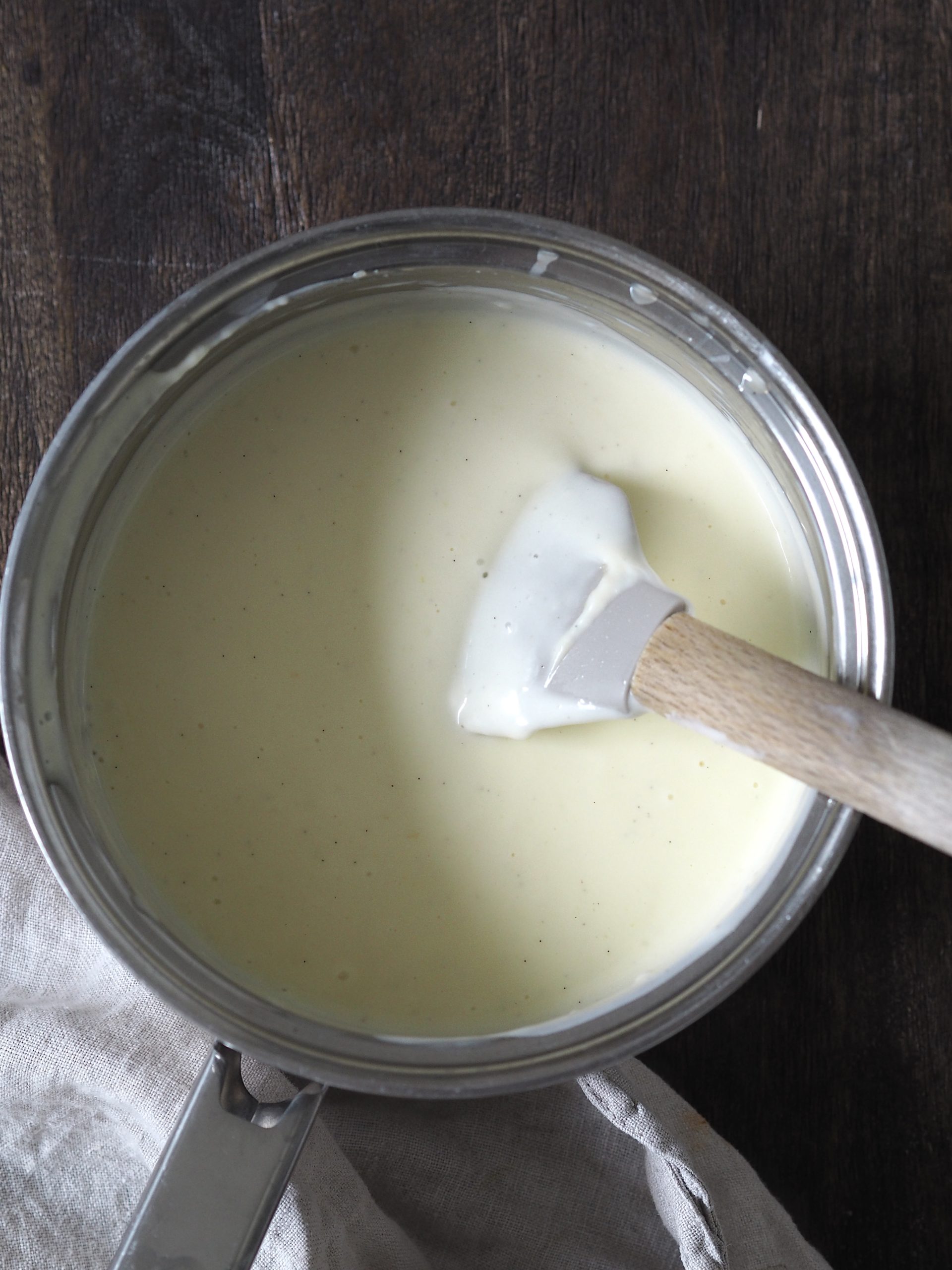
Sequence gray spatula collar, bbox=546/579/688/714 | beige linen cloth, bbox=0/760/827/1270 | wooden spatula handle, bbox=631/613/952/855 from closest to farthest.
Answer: wooden spatula handle, bbox=631/613/952/855 < gray spatula collar, bbox=546/579/688/714 < beige linen cloth, bbox=0/760/827/1270

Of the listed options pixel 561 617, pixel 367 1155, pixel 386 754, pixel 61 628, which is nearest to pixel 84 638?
pixel 61 628

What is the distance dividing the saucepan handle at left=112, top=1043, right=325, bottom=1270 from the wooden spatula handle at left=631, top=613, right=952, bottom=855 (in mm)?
356

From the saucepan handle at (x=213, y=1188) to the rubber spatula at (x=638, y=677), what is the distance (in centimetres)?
30

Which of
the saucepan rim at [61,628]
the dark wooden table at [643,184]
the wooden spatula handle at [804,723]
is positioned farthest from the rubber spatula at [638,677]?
the dark wooden table at [643,184]

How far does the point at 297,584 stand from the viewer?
0.84 meters

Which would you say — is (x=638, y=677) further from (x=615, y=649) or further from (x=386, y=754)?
(x=386, y=754)

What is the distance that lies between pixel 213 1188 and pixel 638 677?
1.36 feet

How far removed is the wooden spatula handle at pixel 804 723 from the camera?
64cm

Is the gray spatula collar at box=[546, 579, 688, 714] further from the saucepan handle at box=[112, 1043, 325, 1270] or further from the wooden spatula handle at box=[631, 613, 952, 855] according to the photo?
the saucepan handle at box=[112, 1043, 325, 1270]

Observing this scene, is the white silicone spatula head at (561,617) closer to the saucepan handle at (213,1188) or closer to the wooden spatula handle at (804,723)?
the wooden spatula handle at (804,723)

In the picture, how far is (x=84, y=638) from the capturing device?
0.84 metres

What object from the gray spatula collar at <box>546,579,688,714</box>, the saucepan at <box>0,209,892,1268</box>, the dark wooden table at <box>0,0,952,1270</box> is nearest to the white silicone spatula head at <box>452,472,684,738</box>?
the gray spatula collar at <box>546,579,688,714</box>

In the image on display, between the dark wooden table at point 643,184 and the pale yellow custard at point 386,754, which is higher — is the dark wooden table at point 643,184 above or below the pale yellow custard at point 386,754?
above

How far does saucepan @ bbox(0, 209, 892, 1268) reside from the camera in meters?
0.71
